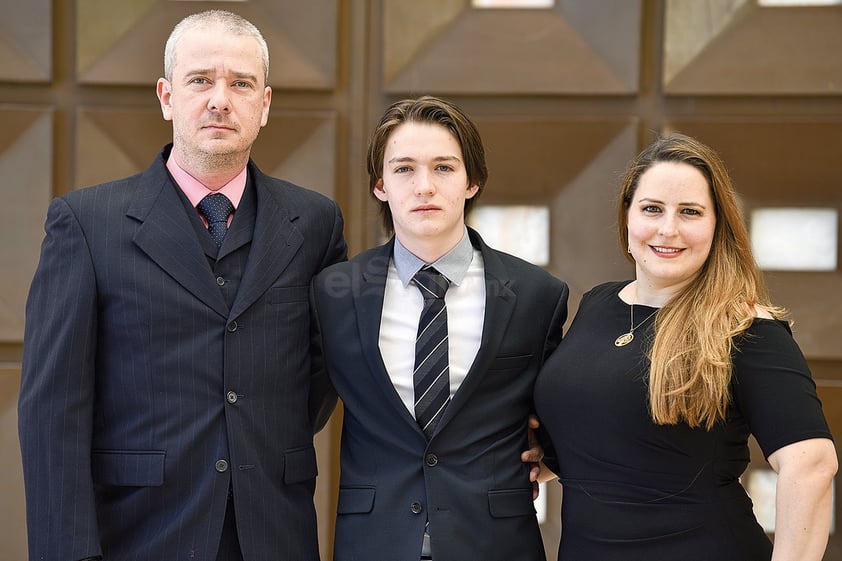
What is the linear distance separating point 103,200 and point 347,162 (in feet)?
4.65

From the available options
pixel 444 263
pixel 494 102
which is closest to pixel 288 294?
pixel 444 263

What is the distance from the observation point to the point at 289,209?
221cm

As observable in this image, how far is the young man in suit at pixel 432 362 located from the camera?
196cm

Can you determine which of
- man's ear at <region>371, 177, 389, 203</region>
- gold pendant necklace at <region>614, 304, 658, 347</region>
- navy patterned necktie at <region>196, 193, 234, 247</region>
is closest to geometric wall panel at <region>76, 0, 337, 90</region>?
man's ear at <region>371, 177, 389, 203</region>

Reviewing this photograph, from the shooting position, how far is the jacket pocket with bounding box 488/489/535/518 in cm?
199

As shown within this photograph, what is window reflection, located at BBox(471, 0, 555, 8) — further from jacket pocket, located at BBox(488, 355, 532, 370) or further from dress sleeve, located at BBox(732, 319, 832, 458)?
dress sleeve, located at BBox(732, 319, 832, 458)

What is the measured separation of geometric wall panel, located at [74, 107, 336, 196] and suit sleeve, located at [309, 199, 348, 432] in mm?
1036

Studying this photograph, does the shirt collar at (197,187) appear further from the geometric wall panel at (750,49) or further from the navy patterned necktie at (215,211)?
the geometric wall panel at (750,49)

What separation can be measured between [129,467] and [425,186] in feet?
2.76

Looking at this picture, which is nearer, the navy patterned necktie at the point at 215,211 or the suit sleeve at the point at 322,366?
the navy patterned necktie at the point at 215,211

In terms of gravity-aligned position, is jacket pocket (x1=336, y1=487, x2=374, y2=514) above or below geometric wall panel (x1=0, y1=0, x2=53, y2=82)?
below

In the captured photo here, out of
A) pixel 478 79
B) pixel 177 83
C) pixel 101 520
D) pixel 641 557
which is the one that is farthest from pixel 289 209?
pixel 478 79

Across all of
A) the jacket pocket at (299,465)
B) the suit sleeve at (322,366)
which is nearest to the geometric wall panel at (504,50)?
the suit sleeve at (322,366)

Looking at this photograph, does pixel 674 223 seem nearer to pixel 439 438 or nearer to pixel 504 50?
pixel 439 438
